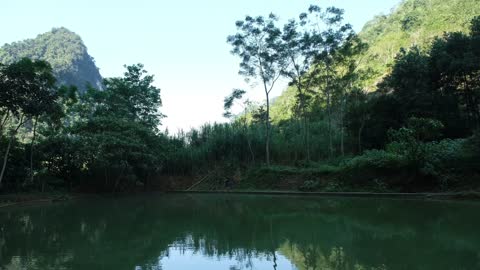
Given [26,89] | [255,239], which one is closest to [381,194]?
[255,239]

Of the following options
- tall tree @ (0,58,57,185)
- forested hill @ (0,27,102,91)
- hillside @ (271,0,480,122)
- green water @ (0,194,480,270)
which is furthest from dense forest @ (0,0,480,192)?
forested hill @ (0,27,102,91)

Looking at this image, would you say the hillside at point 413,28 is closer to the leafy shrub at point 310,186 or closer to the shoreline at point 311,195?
the leafy shrub at point 310,186

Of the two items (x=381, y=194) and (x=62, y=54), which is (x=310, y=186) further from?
(x=62, y=54)

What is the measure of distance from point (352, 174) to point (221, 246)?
10529 millimetres

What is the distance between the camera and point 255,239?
741 cm

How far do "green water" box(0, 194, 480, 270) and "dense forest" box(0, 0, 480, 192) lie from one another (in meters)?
3.66

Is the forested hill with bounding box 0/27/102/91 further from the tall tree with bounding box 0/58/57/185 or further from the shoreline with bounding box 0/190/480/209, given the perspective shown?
the tall tree with bounding box 0/58/57/185

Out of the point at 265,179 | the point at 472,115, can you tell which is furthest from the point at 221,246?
the point at 472,115

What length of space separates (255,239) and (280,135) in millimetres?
17646

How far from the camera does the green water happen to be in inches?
222

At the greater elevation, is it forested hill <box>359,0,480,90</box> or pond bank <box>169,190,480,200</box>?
forested hill <box>359,0,480,90</box>

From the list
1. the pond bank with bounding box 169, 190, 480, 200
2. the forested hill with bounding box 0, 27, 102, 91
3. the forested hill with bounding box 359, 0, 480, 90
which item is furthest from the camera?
the forested hill with bounding box 0, 27, 102, 91

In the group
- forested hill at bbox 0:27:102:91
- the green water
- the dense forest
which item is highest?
forested hill at bbox 0:27:102:91

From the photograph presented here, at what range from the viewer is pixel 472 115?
19641mm
